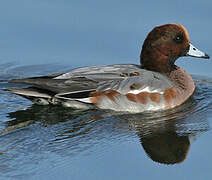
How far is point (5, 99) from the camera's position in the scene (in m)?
9.41

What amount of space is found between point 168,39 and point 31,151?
3.33 m

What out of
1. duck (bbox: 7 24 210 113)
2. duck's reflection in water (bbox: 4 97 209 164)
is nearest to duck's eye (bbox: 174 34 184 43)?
duck (bbox: 7 24 210 113)

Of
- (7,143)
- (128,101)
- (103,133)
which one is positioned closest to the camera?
(7,143)

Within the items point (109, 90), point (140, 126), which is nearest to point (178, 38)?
point (109, 90)

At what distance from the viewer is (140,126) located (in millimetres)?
8461

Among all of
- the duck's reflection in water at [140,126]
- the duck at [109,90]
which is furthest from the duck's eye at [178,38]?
the duck's reflection in water at [140,126]

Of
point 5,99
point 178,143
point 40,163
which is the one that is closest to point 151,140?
point 178,143

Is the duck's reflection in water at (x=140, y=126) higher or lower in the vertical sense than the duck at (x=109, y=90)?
lower

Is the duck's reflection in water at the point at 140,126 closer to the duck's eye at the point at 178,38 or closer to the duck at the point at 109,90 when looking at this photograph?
the duck at the point at 109,90

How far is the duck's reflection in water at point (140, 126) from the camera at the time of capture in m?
7.73

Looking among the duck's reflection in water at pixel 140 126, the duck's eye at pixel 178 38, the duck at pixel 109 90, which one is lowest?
the duck's reflection in water at pixel 140 126

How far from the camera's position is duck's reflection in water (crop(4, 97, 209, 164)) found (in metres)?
7.73

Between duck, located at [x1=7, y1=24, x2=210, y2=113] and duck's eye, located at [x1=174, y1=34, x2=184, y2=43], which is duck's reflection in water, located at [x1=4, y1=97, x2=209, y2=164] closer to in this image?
duck, located at [x1=7, y1=24, x2=210, y2=113]

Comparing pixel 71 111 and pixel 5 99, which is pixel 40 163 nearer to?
pixel 71 111
